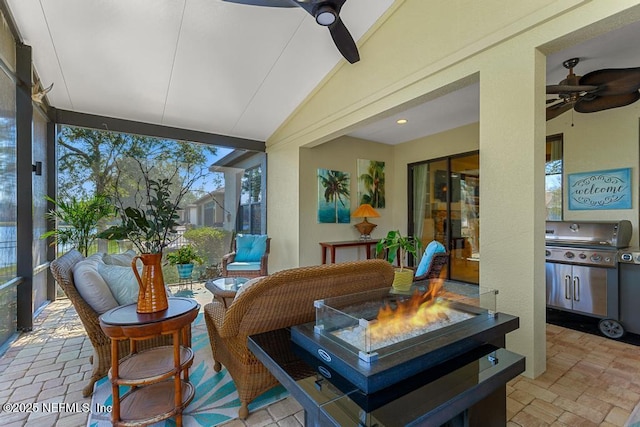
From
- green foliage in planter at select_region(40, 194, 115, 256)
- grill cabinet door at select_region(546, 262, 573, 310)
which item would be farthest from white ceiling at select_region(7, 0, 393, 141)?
grill cabinet door at select_region(546, 262, 573, 310)

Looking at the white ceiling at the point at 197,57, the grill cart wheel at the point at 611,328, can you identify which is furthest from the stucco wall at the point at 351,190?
the grill cart wheel at the point at 611,328

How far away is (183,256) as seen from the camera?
4992 millimetres

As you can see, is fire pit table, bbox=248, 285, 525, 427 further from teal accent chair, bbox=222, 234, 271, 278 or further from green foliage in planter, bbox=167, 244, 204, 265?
green foliage in planter, bbox=167, 244, 204, 265

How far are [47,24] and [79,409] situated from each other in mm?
3660

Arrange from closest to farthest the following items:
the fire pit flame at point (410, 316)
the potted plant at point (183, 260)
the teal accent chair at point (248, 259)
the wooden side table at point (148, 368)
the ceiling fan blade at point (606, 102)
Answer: the fire pit flame at point (410, 316), the wooden side table at point (148, 368), the ceiling fan blade at point (606, 102), the teal accent chair at point (248, 259), the potted plant at point (183, 260)

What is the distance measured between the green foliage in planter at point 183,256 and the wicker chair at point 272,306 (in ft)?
10.9

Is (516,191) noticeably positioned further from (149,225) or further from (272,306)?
(149,225)

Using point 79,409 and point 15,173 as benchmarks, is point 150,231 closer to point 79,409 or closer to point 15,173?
point 79,409

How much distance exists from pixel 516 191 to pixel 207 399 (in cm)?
269

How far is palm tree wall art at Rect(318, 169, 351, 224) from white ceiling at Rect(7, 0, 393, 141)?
5.09ft

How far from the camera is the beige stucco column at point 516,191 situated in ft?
7.02

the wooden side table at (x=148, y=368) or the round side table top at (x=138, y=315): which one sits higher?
the round side table top at (x=138, y=315)

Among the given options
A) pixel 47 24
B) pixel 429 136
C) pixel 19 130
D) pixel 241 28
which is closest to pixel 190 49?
pixel 241 28

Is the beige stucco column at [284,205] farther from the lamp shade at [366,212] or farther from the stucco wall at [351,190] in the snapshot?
the lamp shade at [366,212]
